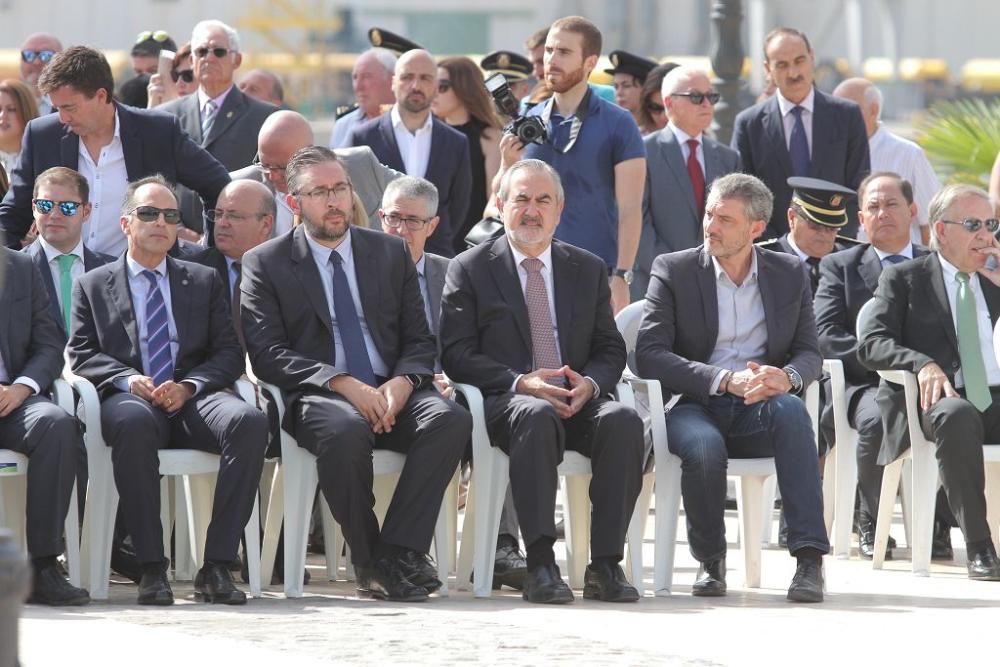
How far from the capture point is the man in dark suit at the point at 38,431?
650 centimetres

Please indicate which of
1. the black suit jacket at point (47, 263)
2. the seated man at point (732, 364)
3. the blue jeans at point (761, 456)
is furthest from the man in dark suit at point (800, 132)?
the black suit jacket at point (47, 263)

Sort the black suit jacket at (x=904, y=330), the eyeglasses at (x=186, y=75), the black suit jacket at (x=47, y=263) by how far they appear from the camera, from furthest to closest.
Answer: the eyeglasses at (x=186, y=75) < the black suit jacket at (x=904, y=330) < the black suit jacket at (x=47, y=263)

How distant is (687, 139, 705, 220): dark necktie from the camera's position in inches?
375

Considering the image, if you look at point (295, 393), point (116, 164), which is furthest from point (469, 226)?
point (295, 393)

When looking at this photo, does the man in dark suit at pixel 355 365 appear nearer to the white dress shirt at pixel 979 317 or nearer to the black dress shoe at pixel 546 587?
the black dress shoe at pixel 546 587

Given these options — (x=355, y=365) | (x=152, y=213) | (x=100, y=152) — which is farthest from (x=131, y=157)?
(x=355, y=365)

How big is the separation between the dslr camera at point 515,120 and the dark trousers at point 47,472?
8.79 feet

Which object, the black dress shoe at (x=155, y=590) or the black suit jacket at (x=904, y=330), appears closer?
the black dress shoe at (x=155, y=590)

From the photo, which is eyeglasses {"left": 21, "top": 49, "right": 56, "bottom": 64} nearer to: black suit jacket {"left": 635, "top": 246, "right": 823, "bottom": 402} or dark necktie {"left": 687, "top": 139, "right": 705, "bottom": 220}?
dark necktie {"left": 687, "top": 139, "right": 705, "bottom": 220}

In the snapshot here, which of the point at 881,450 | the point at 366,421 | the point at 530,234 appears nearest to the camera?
the point at 366,421

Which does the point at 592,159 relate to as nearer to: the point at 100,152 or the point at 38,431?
the point at 100,152

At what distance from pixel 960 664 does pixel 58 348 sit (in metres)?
3.33

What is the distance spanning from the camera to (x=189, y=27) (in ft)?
133

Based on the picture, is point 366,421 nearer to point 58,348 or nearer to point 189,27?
point 58,348
